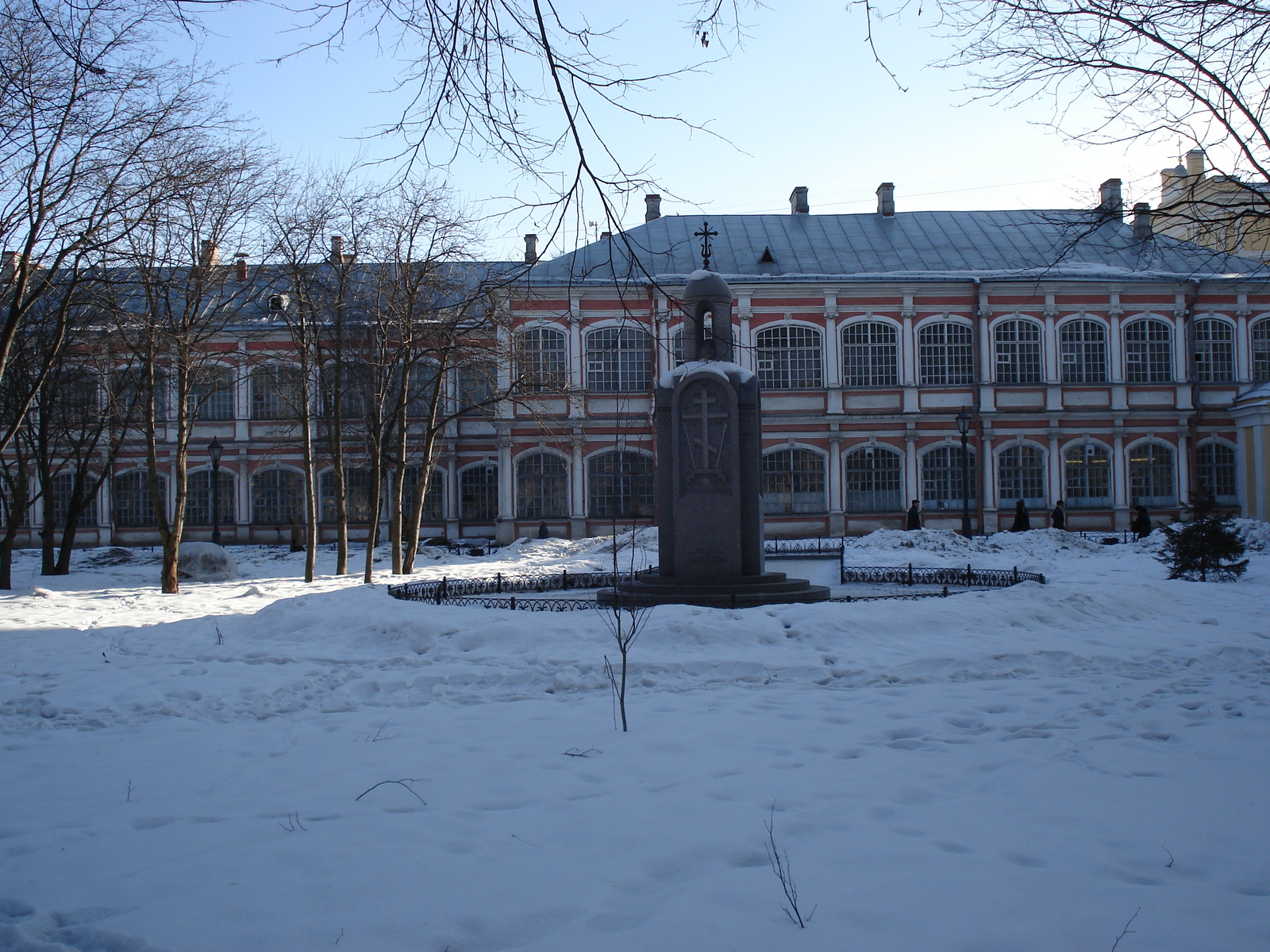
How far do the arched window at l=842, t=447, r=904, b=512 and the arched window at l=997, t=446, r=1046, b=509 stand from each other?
3436mm

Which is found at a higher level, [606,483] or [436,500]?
[606,483]

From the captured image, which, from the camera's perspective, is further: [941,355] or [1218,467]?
[1218,467]

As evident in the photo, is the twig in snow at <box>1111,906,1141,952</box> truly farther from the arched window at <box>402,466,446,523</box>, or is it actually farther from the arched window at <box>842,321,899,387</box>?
the arched window at <box>402,466,446,523</box>

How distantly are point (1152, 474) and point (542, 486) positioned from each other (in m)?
20.5

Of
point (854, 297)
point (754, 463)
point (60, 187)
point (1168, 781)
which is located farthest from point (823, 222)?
point (1168, 781)

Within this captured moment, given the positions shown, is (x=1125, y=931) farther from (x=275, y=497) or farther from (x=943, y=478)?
(x=275, y=497)

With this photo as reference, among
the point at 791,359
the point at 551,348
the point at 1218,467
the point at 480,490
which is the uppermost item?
the point at 551,348

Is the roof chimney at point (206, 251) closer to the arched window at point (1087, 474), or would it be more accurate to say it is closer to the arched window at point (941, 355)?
the arched window at point (941, 355)

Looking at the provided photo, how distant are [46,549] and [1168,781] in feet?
74.7

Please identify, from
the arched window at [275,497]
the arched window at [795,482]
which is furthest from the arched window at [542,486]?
the arched window at [275,497]

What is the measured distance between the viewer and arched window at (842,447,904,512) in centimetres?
3195

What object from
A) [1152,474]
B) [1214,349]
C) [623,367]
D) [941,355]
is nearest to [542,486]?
[623,367]

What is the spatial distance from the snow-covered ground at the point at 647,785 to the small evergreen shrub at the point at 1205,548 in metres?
5.21

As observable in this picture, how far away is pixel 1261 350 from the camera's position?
32.6 m
